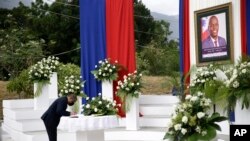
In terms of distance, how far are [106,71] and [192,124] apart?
19.6ft

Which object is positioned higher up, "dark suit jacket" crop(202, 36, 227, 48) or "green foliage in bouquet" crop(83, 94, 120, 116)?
"dark suit jacket" crop(202, 36, 227, 48)

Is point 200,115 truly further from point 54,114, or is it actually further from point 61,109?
point 54,114

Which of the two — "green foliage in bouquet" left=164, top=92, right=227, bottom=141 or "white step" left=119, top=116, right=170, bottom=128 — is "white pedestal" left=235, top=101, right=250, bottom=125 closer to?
"green foliage in bouquet" left=164, top=92, right=227, bottom=141

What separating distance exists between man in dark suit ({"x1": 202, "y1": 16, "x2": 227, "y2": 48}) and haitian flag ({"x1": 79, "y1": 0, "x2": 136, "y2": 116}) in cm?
169

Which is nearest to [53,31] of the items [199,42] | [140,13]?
[140,13]

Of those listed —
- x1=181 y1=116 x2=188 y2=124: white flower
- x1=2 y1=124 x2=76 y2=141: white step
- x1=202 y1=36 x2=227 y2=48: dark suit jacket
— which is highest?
x1=202 y1=36 x2=227 y2=48: dark suit jacket

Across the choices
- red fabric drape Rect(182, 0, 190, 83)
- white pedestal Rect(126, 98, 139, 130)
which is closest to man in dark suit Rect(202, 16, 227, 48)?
red fabric drape Rect(182, 0, 190, 83)

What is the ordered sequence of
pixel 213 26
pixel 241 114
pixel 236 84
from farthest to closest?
1. pixel 213 26
2. pixel 241 114
3. pixel 236 84

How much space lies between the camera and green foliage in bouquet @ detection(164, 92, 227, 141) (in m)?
3.72

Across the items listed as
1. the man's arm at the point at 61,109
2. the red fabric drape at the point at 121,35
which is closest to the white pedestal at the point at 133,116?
the red fabric drape at the point at 121,35

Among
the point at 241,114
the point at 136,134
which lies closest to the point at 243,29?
the point at 136,134

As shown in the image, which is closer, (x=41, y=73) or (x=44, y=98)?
(x=41, y=73)

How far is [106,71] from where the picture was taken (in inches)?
379

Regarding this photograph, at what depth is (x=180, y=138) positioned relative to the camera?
3.76 metres
